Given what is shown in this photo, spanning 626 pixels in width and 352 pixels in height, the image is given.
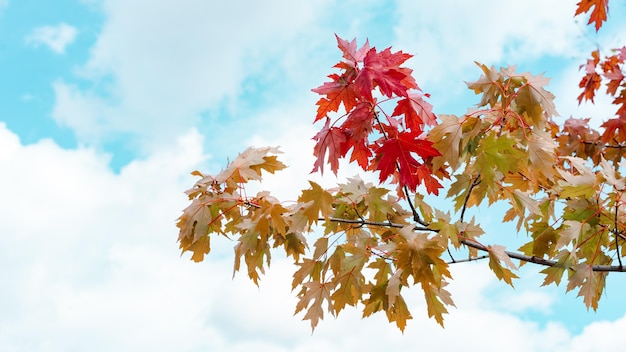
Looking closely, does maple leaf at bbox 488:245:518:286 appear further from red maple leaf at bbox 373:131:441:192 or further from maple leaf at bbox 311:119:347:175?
maple leaf at bbox 311:119:347:175

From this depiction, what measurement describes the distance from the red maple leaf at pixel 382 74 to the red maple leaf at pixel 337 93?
0.24 feet

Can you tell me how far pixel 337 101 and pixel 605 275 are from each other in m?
2.27

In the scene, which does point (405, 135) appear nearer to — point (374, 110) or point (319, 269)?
point (374, 110)

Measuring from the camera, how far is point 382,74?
287cm

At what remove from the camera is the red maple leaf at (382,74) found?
112 inches

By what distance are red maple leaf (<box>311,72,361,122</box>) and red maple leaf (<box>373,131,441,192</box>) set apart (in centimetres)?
29

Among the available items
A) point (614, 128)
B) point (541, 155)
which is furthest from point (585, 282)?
point (614, 128)

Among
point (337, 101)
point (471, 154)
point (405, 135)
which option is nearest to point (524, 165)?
point (471, 154)

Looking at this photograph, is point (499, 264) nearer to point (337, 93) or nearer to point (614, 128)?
point (337, 93)

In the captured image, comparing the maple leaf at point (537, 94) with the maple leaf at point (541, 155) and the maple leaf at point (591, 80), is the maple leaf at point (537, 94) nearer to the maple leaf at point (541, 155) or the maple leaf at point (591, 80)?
the maple leaf at point (541, 155)

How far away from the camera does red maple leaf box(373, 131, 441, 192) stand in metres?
2.93

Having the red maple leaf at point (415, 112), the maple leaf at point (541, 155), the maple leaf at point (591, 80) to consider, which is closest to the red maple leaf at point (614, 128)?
the maple leaf at point (591, 80)

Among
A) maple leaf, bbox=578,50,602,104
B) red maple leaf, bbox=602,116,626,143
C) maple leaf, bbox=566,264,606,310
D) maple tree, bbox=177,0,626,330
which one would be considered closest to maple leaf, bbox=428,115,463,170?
maple tree, bbox=177,0,626,330

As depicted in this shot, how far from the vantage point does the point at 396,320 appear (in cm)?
355
